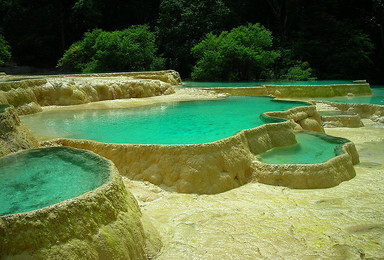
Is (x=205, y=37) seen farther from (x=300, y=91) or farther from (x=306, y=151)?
(x=306, y=151)

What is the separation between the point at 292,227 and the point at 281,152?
2956 millimetres

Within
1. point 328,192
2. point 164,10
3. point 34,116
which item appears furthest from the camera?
point 164,10

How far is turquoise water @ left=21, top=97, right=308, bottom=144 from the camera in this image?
24.9ft

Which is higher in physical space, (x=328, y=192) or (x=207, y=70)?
(x=207, y=70)

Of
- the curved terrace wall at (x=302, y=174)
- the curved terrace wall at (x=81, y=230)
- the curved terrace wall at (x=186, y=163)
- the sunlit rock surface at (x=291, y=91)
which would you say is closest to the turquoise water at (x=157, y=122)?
the curved terrace wall at (x=186, y=163)

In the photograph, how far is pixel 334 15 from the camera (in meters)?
26.1

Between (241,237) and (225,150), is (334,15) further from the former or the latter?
(241,237)

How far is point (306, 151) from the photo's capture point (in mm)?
7895

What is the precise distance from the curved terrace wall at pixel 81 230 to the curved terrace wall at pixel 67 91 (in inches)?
270


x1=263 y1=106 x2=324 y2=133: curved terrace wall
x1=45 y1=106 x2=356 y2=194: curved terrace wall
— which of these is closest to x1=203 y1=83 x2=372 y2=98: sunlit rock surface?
x1=263 y1=106 x2=324 y2=133: curved terrace wall

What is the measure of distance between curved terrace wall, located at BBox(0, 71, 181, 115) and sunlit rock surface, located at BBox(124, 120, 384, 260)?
17.8 ft

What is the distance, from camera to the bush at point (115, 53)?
20703 mm

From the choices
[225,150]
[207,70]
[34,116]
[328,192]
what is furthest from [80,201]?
[207,70]

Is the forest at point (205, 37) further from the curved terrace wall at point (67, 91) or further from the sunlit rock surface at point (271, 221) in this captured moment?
the sunlit rock surface at point (271, 221)
